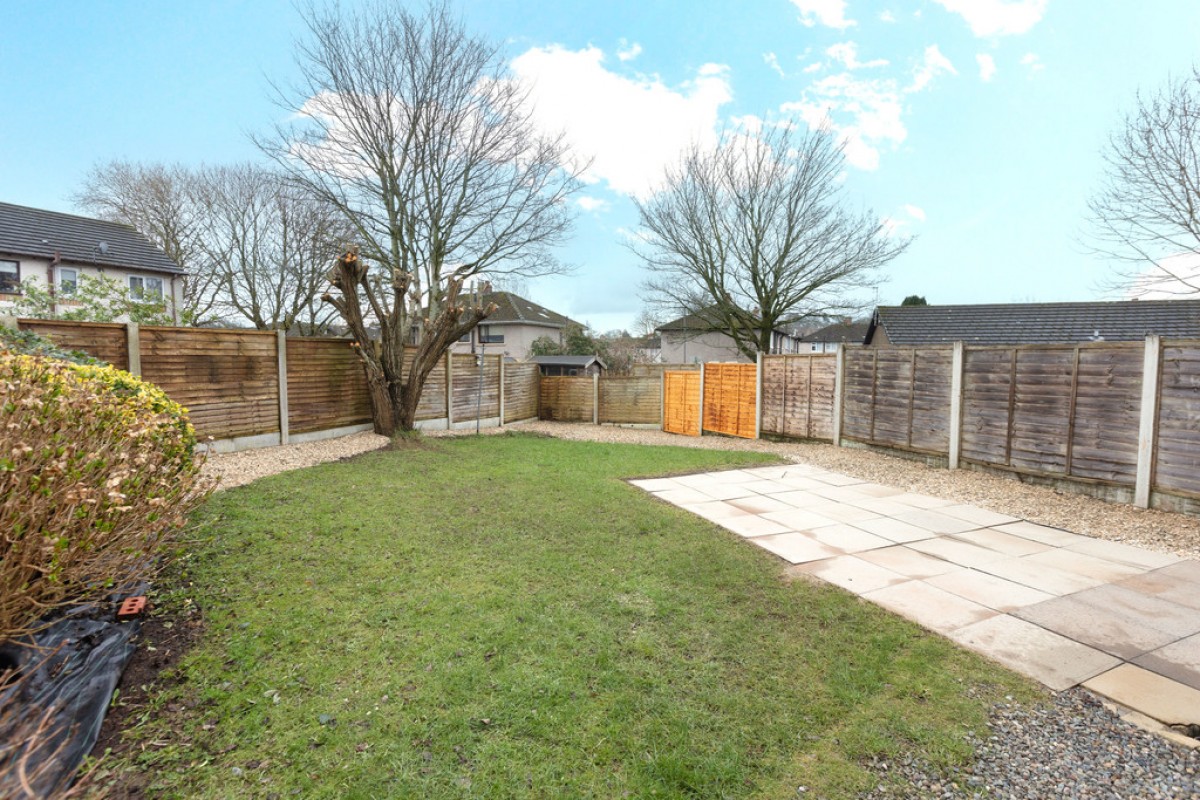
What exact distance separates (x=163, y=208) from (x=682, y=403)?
2111 centimetres

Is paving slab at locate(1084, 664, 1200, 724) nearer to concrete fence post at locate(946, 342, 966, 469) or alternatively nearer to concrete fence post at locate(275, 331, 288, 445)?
concrete fence post at locate(946, 342, 966, 469)

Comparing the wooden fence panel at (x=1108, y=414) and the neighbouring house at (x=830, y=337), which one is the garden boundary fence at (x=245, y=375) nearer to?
the wooden fence panel at (x=1108, y=414)

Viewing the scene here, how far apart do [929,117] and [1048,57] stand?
1642 mm

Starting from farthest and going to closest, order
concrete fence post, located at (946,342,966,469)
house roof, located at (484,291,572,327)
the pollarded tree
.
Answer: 1. house roof, located at (484,291,572,327)
2. the pollarded tree
3. concrete fence post, located at (946,342,966,469)

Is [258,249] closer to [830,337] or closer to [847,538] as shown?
[847,538]

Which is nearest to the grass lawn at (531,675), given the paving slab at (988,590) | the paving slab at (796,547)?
the paving slab at (796,547)

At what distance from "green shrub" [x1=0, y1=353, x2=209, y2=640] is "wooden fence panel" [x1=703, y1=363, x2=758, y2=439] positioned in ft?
34.7

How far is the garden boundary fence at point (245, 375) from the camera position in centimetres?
641

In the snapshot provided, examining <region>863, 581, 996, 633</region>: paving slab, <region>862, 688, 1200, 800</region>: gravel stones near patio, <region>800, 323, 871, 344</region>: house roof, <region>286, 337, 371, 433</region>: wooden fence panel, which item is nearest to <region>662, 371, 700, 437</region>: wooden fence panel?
<region>286, 337, 371, 433</region>: wooden fence panel

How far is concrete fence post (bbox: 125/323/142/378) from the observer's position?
6430 mm

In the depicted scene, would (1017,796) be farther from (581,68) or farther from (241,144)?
(241,144)

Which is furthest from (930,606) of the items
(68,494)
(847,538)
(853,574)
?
(68,494)

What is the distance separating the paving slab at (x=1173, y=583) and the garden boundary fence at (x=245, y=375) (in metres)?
7.87

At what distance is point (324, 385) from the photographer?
29.8ft
